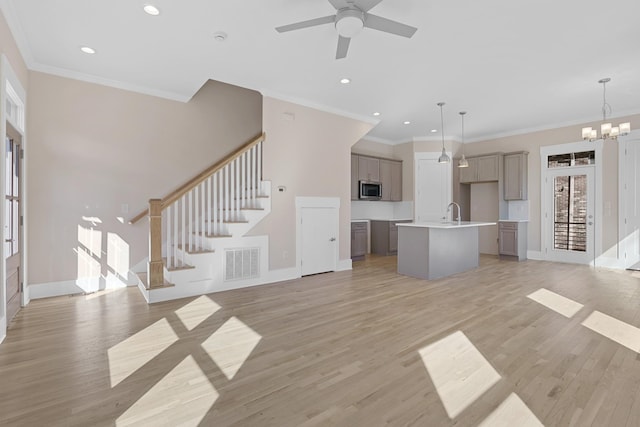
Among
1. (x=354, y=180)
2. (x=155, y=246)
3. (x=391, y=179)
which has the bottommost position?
(x=155, y=246)

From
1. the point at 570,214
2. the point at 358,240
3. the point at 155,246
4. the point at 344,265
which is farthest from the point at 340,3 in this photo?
the point at 570,214

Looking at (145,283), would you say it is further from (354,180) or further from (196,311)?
(354,180)

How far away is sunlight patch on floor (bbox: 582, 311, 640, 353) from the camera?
2.88m

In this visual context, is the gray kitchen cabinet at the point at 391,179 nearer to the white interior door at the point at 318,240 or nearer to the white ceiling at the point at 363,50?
the white ceiling at the point at 363,50

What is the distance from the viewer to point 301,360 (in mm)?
2559

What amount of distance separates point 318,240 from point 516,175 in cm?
525

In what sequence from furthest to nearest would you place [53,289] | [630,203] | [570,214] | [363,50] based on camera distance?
[570,214] → [630,203] → [53,289] → [363,50]

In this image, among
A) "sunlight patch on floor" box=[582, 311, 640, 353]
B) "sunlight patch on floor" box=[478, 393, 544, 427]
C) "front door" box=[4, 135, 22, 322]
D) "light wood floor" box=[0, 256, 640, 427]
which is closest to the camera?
"sunlight patch on floor" box=[478, 393, 544, 427]

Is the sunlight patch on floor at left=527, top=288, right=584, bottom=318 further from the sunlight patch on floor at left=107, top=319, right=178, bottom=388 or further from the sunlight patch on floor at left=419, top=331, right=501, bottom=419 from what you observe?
the sunlight patch on floor at left=107, top=319, right=178, bottom=388

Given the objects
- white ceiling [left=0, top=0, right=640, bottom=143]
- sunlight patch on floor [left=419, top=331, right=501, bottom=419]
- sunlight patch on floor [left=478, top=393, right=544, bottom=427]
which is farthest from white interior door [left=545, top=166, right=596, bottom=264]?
sunlight patch on floor [left=478, top=393, right=544, bottom=427]

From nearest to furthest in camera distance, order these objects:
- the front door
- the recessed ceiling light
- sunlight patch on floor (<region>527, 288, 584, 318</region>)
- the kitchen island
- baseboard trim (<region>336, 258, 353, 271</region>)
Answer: the recessed ceiling light < the front door < sunlight patch on floor (<region>527, 288, 584, 318</region>) < the kitchen island < baseboard trim (<region>336, 258, 353, 271</region>)

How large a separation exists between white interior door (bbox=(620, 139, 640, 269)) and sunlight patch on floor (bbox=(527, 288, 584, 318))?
3.14 m

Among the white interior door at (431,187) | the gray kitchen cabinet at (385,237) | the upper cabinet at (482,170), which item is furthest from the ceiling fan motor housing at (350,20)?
the upper cabinet at (482,170)

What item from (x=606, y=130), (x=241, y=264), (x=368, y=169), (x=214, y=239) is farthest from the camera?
(x=368, y=169)
